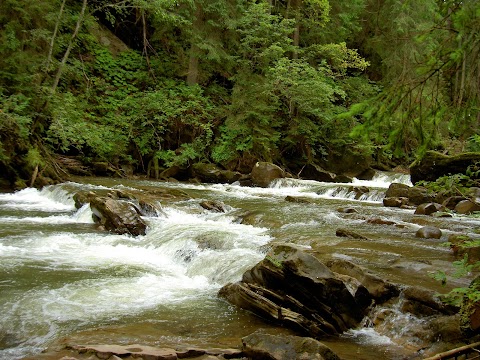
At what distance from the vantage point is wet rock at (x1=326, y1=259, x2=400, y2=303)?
5.43m

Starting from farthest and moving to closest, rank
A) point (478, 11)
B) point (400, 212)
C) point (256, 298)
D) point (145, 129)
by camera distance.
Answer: point (145, 129), point (400, 212), point (256, 298), point (478, 11)

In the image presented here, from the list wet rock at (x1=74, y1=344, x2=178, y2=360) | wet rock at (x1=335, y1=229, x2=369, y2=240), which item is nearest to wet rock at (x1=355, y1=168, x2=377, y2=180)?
wet rock at (x1=335, y1=229, x2=369, y2=240)

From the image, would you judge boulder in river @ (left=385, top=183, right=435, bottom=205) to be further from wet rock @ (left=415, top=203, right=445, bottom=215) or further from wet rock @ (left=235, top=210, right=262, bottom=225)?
wet rock @ (left=235, top=210, right=262, bottom=225)

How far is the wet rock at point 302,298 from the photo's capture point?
5.03m

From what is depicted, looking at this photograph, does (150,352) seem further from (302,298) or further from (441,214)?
(441,214)

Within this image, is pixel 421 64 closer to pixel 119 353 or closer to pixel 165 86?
pixel 119 353

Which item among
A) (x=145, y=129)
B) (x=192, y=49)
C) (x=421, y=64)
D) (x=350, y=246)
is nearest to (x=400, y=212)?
(x=350, y=246)

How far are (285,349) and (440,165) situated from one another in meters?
12.0

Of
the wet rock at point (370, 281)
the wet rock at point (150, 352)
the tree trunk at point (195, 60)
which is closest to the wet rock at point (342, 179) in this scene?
the tree trunk at point (195, 60)

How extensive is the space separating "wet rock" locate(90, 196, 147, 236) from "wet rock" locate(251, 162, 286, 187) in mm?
8948

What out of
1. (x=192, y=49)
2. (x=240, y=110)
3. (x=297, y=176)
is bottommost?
(x=297, y=176)

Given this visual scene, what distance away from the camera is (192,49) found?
21484mm

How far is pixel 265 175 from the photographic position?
1861cm

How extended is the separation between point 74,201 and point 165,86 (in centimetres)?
1141
